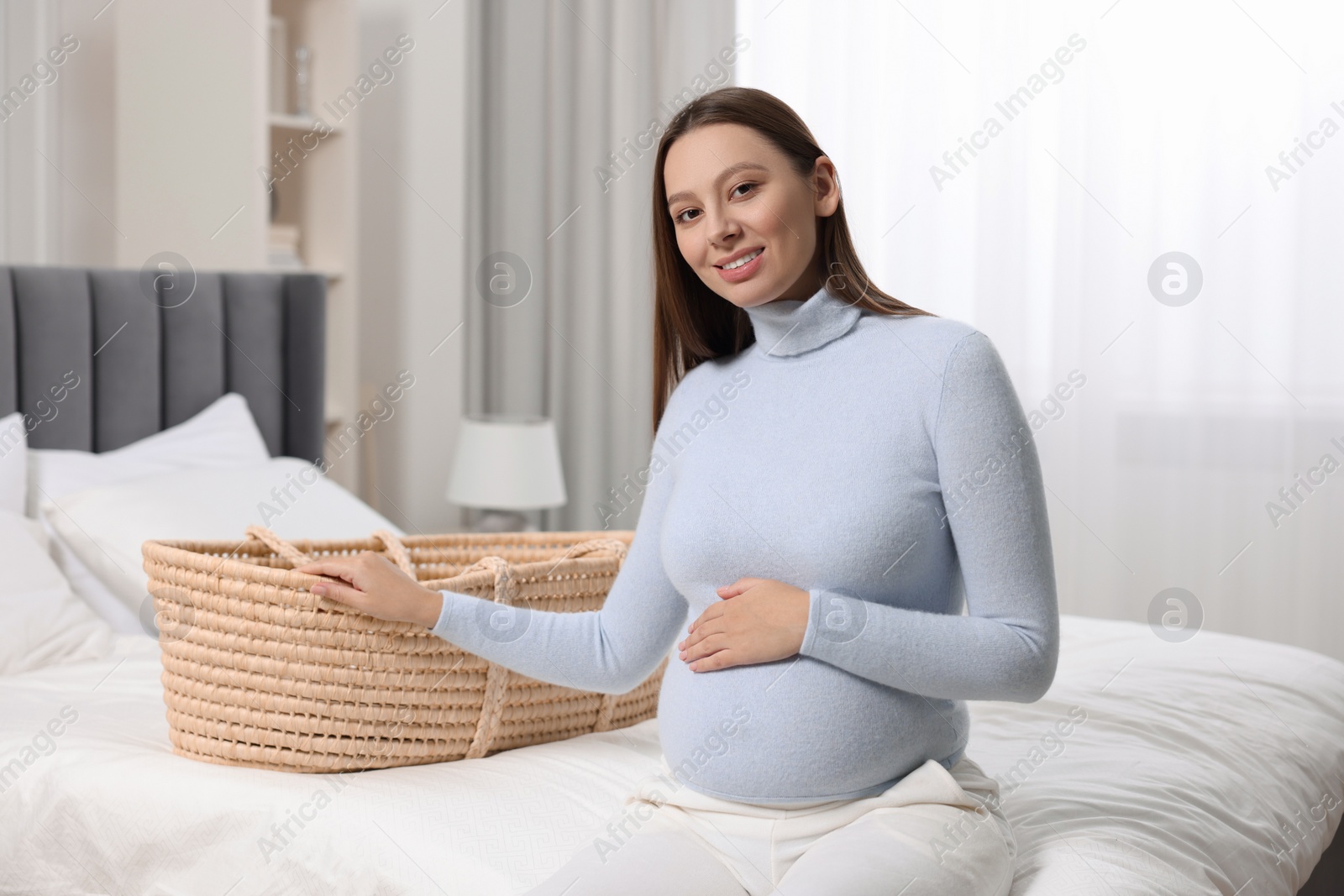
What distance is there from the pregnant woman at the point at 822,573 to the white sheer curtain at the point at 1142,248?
5.96 feet

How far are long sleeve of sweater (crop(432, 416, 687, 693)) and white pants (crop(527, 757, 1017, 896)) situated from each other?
0.75 feet

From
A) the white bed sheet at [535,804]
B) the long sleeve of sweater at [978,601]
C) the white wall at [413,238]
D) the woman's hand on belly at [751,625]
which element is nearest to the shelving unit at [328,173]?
the white wall at [413,238]

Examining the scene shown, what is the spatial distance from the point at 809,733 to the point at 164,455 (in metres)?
1.88

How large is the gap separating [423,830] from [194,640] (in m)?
0.40

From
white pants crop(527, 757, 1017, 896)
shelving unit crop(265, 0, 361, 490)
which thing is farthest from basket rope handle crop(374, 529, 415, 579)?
shelving unit crop(265, 0, 361, 490)

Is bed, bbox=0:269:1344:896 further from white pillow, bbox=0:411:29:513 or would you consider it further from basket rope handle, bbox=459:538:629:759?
white pillow, bbox=0:411:29:513

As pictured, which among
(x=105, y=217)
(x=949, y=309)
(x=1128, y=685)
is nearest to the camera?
(x=1128, y=685)

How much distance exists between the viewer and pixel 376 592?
4.31 feet

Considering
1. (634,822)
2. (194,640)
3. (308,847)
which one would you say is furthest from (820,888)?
(194,640)

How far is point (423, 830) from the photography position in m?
1.24

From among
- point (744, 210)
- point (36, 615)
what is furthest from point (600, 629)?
point (36, 615)

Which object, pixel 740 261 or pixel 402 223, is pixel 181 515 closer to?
pixel 740 261

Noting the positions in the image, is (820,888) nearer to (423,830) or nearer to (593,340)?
(423,830)

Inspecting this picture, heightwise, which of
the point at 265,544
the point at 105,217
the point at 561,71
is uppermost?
the point at 561,71
